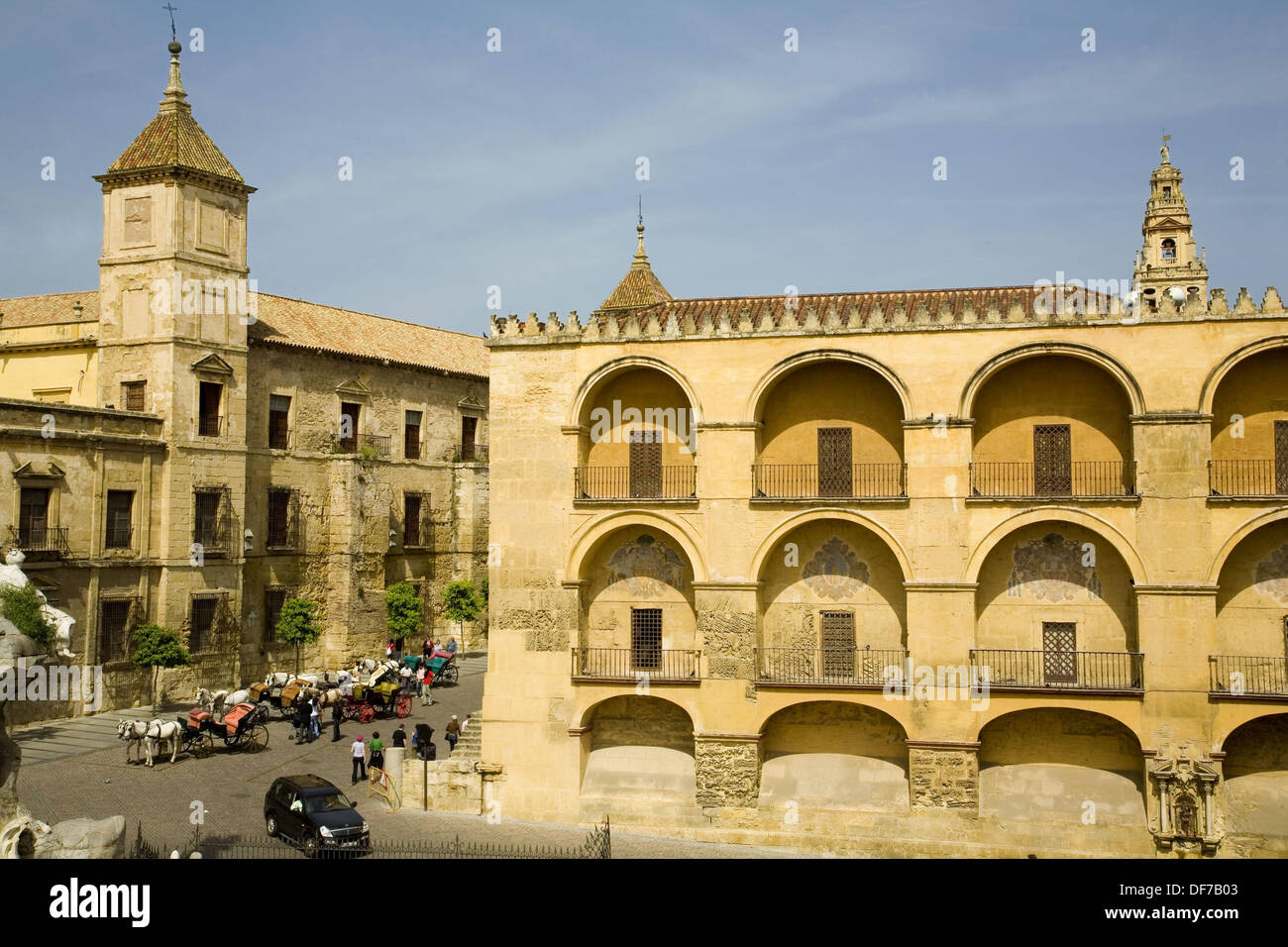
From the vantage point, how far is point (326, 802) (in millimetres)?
22781

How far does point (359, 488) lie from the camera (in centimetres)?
4462

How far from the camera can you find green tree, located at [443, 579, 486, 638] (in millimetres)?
46906

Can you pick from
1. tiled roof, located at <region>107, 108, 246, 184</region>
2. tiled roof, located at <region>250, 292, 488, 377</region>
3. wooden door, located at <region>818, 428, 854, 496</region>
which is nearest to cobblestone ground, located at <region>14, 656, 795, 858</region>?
wooden door, located at <region>818, 428, 854, 496</region>

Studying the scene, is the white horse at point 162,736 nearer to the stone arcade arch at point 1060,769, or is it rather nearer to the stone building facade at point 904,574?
the stone building facade at point 904,574

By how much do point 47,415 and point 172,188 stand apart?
8.75 meters

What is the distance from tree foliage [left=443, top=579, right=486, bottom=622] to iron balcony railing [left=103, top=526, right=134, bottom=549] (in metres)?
14.0

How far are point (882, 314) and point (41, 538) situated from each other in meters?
24.7

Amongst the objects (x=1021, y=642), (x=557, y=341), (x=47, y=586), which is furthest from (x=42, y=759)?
(x=1021, y=642)

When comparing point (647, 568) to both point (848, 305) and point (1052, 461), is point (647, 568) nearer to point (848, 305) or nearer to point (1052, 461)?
point (848, 305)

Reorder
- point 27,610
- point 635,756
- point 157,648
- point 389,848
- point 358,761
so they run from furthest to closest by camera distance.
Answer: point 157,648, point 358,761, point 635,756, point 27,610, point 389,848

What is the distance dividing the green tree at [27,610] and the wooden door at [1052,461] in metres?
20.5

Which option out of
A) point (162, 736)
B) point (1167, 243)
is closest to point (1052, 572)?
point (162, 736)
